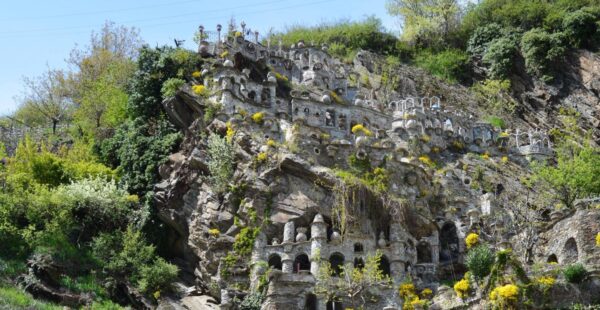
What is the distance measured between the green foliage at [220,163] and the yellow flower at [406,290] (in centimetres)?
1109

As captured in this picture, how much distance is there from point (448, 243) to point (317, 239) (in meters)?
8.98

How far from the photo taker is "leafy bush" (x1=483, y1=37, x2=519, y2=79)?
231ft

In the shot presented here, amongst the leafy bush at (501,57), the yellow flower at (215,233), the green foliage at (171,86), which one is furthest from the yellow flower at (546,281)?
the leafy bush at (501,57)

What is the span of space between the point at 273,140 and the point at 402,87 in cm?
2217

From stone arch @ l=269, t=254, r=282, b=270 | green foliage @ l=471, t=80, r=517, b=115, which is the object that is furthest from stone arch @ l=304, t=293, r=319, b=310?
green foliage @ l=471, t=80, r=517, b=115

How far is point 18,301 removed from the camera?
3838 cm

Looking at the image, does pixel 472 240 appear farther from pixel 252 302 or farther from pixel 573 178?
pixel 252 302

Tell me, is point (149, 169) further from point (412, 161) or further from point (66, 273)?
point (412, 161)

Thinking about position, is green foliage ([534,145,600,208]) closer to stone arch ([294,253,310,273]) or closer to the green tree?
stone arch ([294,253,310,273])

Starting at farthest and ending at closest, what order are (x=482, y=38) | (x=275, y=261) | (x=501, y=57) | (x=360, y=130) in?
(x=482, y=38) → (x=501, y=57) → (x=360, y=130) → (x=275, y=261)

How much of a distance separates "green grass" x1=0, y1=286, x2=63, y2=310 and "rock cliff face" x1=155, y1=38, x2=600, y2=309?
7.38 metres

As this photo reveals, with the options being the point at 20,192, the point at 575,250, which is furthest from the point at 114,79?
the point at 575,250

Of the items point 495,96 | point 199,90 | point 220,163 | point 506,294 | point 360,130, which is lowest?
point 506,294

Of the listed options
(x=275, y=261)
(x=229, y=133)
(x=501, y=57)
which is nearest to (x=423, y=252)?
(x=275, y=261)
